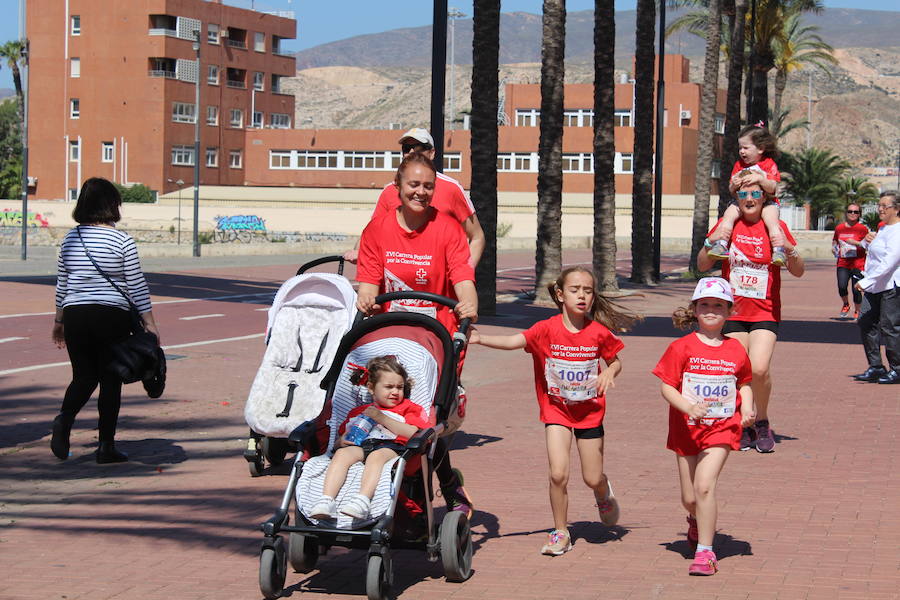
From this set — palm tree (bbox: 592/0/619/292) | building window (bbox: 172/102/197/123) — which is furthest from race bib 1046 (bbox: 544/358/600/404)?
building window (bbox: 172/102/197/123)

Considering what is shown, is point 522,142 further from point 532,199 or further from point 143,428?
point 143,428

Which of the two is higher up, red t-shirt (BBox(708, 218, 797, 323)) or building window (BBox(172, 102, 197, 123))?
building window (BBox(172, 102, 197, 123))

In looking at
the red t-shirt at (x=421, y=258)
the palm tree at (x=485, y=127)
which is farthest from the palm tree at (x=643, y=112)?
the red t-shirt at (x=421, y=258)

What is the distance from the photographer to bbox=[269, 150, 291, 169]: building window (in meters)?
93.5

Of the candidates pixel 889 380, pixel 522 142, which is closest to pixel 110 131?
pixel 522 142

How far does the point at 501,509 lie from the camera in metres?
7.38

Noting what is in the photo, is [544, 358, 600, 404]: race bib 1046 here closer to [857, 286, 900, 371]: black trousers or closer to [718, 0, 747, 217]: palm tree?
[857, 286, 900, 371]: black trousers

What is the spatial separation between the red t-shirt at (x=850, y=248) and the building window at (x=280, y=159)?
2986 inches

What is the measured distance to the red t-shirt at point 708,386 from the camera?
6184 millimetres

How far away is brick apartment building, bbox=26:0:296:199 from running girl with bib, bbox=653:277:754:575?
84.8m

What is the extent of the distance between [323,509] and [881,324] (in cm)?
891

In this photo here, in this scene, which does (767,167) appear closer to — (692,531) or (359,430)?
(692,531)

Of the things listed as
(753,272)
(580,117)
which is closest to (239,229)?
(580,117)

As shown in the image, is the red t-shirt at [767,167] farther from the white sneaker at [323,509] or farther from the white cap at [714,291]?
→ the white sneaker at [323,509]
